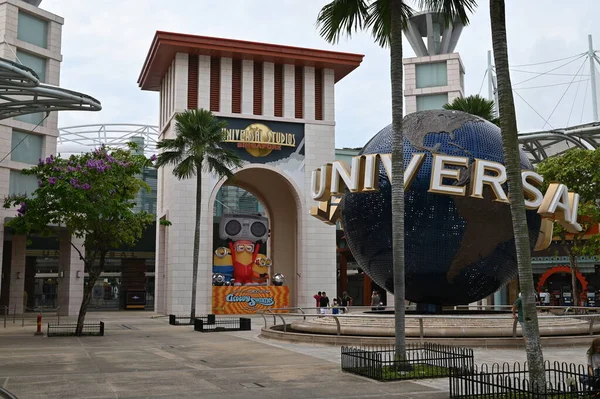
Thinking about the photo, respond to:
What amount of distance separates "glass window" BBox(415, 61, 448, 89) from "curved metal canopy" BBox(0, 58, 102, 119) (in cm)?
3593

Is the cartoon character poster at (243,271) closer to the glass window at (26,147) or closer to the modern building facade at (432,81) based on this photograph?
the glass window at (26,147)

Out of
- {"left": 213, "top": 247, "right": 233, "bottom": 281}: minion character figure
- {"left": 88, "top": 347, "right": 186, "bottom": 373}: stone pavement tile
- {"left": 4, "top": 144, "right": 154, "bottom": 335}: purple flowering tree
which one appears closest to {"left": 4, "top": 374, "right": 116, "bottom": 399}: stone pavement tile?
{"left": 88, "top": 347, "right": 186, "bottom": 373}: stone pavement tile

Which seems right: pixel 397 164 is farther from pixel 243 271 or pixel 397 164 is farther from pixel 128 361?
pixel 243 271

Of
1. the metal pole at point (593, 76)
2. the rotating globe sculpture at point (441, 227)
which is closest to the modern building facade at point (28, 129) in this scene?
the rotating globe sculpture at point (441, 227)

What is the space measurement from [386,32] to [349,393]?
8951 millimetres

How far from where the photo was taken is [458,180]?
1869 centimetres

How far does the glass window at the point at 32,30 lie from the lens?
41156 millimetres

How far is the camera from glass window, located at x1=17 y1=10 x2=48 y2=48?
41156 millimetres

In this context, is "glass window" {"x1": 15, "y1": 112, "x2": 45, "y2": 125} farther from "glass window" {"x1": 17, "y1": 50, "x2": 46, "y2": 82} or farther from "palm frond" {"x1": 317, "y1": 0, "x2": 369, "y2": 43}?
"palm frond" {"x1": 317, "y1": 0, "x2": 369, "y2": 43}

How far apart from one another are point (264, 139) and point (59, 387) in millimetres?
32585

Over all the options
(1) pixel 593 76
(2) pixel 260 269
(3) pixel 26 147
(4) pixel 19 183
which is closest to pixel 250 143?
(2) pixel 260 269

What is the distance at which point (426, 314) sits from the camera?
20.6m

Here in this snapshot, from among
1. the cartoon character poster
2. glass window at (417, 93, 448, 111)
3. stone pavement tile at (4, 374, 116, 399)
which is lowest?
stone pavement tile at (4, 374, 116, 399)

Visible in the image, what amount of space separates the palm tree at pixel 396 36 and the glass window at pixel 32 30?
105 feet
